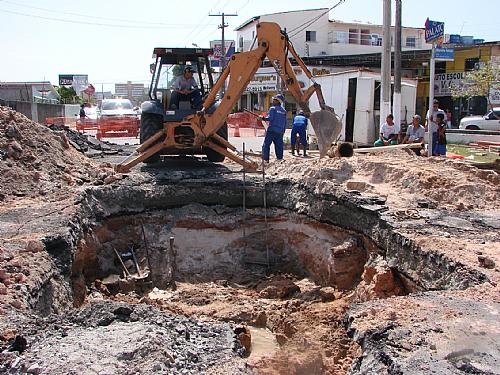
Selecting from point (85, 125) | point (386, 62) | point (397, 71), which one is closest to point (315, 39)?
point (85, 125)

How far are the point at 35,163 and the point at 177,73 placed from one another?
11.3 feet

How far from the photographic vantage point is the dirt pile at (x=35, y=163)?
30.6 ft

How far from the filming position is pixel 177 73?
11.3 meters

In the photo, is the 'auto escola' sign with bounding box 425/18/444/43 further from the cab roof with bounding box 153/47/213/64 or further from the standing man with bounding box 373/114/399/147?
the cab roof with bounding box 153/47/213/64

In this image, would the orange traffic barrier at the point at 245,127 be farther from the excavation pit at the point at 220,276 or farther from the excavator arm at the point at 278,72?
the excavation pit at the point at 220,276

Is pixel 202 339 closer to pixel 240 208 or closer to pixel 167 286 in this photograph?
pixel 167 286

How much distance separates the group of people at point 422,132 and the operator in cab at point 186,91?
16.6ft

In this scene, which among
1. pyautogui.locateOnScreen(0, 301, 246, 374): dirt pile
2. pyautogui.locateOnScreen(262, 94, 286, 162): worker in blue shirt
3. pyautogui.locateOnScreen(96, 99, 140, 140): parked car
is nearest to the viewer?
pyautogui.locateOnScreen(0, 301, 246, 374): dirt pile

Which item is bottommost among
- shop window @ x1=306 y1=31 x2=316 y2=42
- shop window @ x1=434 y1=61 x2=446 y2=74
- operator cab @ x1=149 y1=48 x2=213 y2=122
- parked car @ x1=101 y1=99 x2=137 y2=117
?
parked car @ x1=101 y1=99 x2=137 y2=117

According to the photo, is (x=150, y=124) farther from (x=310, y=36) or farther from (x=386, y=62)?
(x=310, y=36)

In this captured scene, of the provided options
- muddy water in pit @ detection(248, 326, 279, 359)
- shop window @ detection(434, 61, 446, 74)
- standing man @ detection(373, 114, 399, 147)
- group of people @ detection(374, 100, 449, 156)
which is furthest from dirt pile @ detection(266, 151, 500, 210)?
shop window @ detection(434, 61, 446, 74)

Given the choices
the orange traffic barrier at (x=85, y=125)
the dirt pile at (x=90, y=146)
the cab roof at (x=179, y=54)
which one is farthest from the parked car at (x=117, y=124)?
the cab roof at (x=179, y=54)

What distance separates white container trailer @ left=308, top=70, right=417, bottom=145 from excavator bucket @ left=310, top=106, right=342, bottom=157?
8.13 meters

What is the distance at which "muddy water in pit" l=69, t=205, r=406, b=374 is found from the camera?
21.2ft
